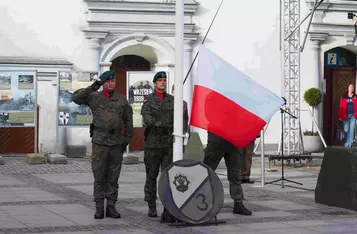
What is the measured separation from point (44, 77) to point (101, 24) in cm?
200

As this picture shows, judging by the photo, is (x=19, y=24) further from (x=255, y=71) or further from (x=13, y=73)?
(x=255, y=71)

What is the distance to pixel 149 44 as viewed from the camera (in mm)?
22688

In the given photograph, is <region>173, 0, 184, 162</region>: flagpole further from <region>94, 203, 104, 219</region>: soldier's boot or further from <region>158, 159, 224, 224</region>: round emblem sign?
<region>94, 203, 104, 219</region>: soldier's boot

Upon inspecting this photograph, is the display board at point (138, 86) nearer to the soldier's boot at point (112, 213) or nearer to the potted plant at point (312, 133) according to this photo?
the potted plant at point (312, 133)

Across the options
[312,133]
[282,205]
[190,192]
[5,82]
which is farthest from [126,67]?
[190,192]

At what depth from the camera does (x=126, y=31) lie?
22547 mm

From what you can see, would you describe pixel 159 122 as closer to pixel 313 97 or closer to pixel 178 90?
pixel 178 90

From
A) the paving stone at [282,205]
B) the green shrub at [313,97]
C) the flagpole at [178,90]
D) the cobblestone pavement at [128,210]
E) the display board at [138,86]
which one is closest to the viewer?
the cobblestone pavement at [128,210]

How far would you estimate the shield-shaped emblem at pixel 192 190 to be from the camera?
1027cm

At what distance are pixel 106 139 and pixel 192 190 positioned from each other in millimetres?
1282

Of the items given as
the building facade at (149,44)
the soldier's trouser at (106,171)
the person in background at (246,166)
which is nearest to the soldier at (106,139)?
the soldier's trouser at (106,171)

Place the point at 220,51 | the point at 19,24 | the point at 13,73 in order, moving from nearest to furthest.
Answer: the point at 13,73
the point at 19,24
the point at 220,51

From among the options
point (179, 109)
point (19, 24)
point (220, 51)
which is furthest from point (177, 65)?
point (220, 51)

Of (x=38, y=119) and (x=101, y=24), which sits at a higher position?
(x=101, y=24)
